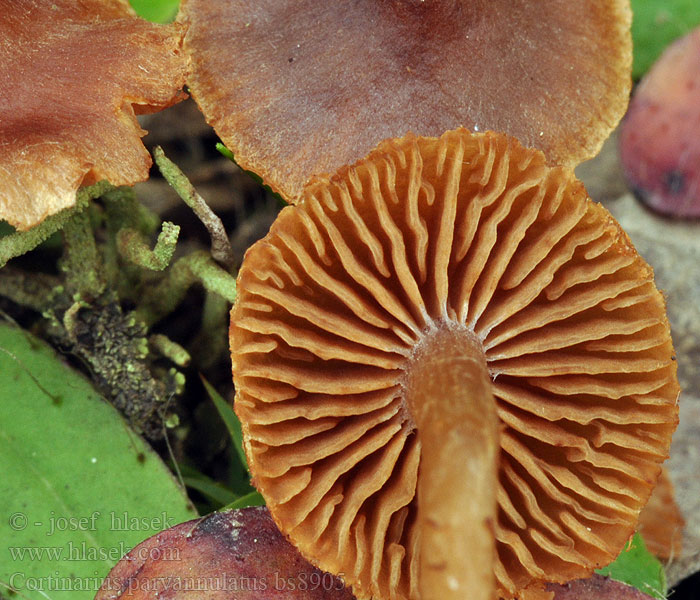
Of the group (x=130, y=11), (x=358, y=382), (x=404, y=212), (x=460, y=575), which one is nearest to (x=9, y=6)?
(x=130, y=11)

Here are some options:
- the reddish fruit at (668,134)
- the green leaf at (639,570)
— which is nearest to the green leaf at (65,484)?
the green leaf at (639,570)

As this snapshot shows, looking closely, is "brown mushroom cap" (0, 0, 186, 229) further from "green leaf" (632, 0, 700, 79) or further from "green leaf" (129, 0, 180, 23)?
"green leaf" (632, 0, 700, 79)

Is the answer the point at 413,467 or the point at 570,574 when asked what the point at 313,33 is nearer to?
the point at 413,467

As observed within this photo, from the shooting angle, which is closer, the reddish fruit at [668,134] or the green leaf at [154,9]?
the green leaf at [154,9]

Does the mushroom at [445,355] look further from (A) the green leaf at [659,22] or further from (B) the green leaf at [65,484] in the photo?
(A) the green leaf at [659,22]

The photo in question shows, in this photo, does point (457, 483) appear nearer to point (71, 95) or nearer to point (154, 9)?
point (71, 95)

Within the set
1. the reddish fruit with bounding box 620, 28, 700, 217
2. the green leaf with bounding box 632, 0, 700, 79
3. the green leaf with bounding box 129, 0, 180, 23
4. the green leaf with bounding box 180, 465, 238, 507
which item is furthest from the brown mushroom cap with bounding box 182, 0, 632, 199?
the green leaf with bounding box 180, 465, 238, 507

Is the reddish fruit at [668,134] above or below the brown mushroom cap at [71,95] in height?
above

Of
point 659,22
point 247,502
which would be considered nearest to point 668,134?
point 659,22
